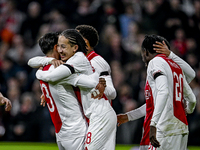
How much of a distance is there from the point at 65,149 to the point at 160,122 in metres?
0.99

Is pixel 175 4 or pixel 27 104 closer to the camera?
pixel 27 104

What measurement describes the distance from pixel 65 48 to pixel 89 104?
0.63 metres

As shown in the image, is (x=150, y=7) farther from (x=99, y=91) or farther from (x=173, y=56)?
(x=99, y=91)

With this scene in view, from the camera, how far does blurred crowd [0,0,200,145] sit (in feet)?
26.2

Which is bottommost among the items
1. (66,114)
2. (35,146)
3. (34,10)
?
(35,146)

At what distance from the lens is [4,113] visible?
844 cm

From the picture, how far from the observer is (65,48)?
3.49 metres

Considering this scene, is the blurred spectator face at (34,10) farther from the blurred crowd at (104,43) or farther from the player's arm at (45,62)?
the player's arm at (45,62)

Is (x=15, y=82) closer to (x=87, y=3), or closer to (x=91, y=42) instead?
(x=87, y=3)

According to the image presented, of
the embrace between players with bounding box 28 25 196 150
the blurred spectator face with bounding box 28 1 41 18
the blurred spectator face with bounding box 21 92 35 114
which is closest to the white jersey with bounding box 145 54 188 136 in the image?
the embrace between players with bounding box 28 25 196 150

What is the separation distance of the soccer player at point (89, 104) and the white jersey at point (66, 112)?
0.08 metres

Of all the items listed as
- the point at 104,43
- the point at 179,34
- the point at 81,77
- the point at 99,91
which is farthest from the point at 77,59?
the point at 179,34

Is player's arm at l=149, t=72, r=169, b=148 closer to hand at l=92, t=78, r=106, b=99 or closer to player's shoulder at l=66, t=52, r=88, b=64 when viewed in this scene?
hand at l=92, t=78, r=106, b=99

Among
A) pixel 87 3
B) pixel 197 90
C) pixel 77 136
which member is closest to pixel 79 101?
pixel 77 136
